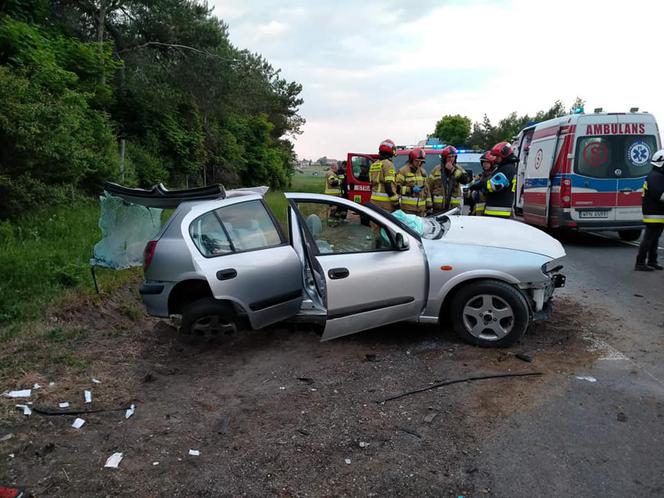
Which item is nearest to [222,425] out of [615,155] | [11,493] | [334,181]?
[11,493]

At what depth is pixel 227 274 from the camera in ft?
14.1

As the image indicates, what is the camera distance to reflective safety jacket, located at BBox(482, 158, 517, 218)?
295 inches

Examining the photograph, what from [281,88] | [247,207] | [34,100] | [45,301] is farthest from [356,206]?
[281,88]

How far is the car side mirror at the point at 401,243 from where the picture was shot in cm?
427

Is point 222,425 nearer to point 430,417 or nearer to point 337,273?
point 430,417

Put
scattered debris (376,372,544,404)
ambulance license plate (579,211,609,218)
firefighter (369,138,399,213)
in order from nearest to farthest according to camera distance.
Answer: scattered debris (376,372,544,404)
firefighter (369,138,399,213)
ambulance license plate (579,211,609,218)

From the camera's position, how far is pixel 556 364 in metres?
4.02

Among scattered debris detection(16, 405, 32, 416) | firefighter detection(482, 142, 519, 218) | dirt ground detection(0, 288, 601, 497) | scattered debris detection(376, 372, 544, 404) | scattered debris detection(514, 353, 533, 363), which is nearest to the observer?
dirt ground detection(0, 288, 601, 497)

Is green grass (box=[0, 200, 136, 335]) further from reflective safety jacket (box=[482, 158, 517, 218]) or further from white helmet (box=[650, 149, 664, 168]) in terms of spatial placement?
white helmet (box=[650, 149, 664, 168])

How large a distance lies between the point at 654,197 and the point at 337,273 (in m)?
5.60

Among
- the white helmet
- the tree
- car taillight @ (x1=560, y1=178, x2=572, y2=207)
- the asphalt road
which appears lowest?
the asphalt road

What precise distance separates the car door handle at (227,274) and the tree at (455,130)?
50162mm

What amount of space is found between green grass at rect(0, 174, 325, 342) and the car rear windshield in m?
6.06

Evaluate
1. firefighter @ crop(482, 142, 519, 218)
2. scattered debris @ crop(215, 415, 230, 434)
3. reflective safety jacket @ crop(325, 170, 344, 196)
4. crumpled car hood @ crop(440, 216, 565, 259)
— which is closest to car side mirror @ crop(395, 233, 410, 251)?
crumpled car hood @ crop(440, 216, 565, 259)
